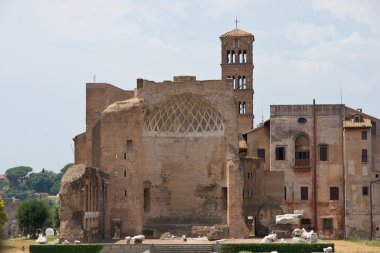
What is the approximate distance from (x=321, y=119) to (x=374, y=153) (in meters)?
4.78

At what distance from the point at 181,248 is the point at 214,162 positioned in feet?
41.0

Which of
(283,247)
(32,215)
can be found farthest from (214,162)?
(32,215)

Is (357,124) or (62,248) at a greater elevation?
(357,124)

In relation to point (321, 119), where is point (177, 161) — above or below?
below

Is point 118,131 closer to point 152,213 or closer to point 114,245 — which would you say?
point 152,213

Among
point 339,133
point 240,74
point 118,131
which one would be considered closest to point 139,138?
point 118,131

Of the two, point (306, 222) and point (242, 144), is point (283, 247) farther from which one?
point (242, 144)

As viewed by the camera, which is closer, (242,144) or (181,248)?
(181,248)

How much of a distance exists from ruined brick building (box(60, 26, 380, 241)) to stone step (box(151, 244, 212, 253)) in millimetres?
7710

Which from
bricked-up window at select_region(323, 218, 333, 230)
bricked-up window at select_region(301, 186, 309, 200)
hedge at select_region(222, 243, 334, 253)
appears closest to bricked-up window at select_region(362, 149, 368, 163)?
bricked-up window at select_region(301, 186, 309, 200)

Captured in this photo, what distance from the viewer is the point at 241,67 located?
7069 centimetres

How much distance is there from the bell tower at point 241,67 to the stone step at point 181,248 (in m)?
30.9

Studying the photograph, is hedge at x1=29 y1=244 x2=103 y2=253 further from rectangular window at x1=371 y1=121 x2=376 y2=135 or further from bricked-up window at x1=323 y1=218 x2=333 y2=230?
rectangular window at x1=371 y1=121 x2=376 y2=135

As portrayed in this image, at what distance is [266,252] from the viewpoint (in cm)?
3653
